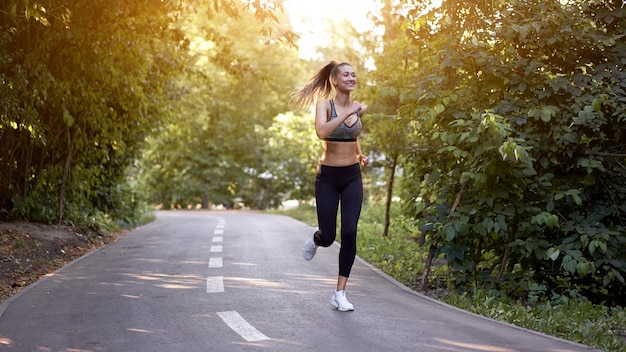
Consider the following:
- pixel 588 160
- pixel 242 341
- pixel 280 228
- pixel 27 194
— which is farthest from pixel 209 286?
pixel 280 228

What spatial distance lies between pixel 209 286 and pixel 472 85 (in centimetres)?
357

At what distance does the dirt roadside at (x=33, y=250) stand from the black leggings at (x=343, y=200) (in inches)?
140

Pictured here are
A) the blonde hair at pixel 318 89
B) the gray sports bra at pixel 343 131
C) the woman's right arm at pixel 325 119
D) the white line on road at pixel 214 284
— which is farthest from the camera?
the white line on road at pixel 214 284

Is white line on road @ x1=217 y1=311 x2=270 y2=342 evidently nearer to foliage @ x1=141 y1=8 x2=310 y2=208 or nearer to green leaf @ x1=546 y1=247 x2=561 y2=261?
green leaf @ x1=546 y1=247 x2=561 y2=261

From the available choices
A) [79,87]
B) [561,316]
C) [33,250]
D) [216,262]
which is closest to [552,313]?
[561,316]

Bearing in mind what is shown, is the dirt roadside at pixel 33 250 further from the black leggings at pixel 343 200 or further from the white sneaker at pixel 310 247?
the black leggings at pixel 343 200

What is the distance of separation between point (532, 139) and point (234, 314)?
3.41 m

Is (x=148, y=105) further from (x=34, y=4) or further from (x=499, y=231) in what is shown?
(x=499, y=231)

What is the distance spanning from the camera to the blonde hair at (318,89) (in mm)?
6527

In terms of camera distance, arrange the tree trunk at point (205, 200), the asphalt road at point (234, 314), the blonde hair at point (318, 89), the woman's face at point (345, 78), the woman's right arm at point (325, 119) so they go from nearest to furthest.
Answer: the asphalt road at point (234, 314), the woman's right arm at point (325, 119), the woman's face at point (345, 78), the blonde hair at point (318, 89), the tree trunk at point (205, 200)

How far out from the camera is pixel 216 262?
979cm

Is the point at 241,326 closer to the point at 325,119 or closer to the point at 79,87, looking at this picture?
the point at 325,119

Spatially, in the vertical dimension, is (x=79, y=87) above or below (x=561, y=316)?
above

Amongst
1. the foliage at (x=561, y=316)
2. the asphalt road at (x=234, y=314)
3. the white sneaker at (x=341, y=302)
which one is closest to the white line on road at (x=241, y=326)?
the asphalt road at (x=234, y=314)
